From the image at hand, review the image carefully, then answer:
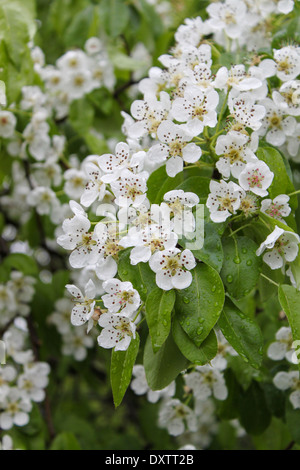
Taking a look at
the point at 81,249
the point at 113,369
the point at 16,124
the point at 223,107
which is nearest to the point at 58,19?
the point at 16,124

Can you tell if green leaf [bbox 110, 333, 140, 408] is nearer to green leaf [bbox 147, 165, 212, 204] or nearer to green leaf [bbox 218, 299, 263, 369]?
green leaf [bbox 218, 299, 263, 369]

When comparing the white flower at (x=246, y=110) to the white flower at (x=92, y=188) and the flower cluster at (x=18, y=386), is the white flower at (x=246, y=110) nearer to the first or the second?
Answer: the white flower at (x=92, y=188)

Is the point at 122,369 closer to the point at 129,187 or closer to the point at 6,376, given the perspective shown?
the point at 129,187

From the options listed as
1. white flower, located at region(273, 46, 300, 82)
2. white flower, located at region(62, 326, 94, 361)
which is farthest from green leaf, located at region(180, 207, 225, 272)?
white flower, located at region(62, 326, 94, 361)

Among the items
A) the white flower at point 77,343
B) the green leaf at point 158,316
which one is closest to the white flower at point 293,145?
the green leaf at point 158,316

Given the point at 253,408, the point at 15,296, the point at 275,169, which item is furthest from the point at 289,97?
the point at 15,296
